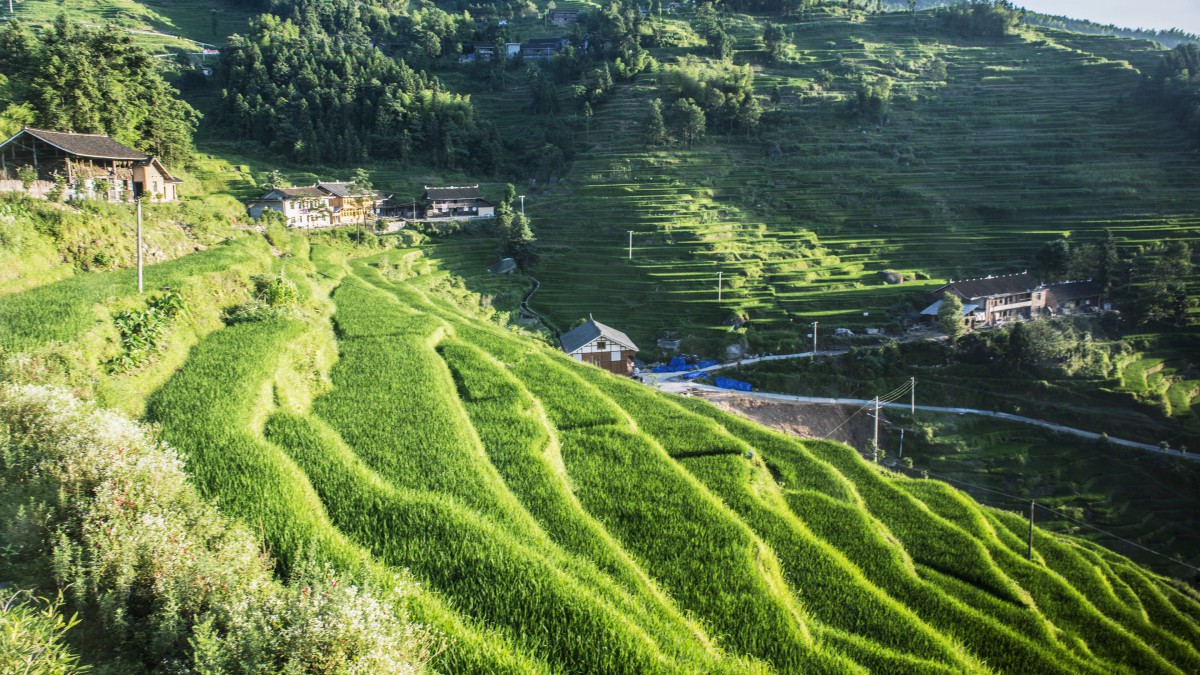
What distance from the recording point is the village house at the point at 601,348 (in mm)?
28375

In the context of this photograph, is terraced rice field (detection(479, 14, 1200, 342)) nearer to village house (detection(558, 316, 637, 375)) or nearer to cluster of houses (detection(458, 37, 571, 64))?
village house (detection(558, 316, 637, 375))

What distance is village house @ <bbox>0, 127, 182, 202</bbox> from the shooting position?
16438 mm

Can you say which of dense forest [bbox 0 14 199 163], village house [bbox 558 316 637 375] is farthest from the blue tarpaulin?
dense forest [bbox 0 14 199 163]

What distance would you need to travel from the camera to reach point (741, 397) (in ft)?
93.4

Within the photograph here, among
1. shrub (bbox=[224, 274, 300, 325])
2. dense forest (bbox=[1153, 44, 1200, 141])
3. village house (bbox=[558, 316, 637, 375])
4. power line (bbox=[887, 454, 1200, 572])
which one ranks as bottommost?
power line (bbox=[887, 454, 1200, 572])

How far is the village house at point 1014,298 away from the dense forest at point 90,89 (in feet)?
129

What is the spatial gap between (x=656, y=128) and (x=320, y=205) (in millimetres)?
25952

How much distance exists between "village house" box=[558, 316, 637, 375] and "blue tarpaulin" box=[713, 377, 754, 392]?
13.8 ft

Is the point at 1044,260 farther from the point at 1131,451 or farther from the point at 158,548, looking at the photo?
the point at 158,548

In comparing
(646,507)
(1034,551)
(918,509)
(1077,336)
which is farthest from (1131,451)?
(646,507)

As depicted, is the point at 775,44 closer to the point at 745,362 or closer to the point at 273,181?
the point at 745,362

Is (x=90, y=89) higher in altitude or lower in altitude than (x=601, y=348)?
higher

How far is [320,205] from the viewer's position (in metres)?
38.5

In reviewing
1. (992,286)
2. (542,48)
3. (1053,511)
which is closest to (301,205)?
(1053,511)
